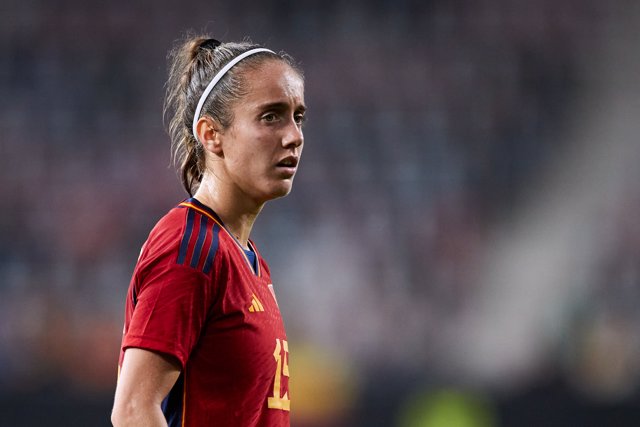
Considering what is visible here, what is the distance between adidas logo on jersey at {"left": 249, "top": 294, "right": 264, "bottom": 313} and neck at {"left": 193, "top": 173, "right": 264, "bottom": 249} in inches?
8.3

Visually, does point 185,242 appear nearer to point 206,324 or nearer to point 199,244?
point 199,244

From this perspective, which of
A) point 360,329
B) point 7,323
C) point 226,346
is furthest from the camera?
point 360,329

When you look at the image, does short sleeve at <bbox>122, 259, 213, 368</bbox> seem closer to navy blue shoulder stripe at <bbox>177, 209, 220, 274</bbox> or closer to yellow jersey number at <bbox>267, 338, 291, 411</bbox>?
navy blue shoulder stripe at <bbox>177, 209, 220, 274</bbox>

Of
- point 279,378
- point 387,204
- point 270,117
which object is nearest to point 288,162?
point 270,117

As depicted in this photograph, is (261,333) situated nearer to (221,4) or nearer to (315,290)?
(315,290)

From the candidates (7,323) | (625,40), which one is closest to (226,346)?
(7,323)

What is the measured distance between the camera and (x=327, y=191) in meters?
7.50

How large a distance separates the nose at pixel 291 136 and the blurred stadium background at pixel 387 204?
3.59 meters

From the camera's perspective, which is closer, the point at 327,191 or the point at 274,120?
the point at 274,120

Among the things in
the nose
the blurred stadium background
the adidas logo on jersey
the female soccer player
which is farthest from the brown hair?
the blurred stadium background

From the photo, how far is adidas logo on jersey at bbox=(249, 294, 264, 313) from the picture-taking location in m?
2.10

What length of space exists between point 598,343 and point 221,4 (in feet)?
15.4

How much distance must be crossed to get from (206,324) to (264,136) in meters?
0.50

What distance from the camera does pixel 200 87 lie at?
230 centimetres
